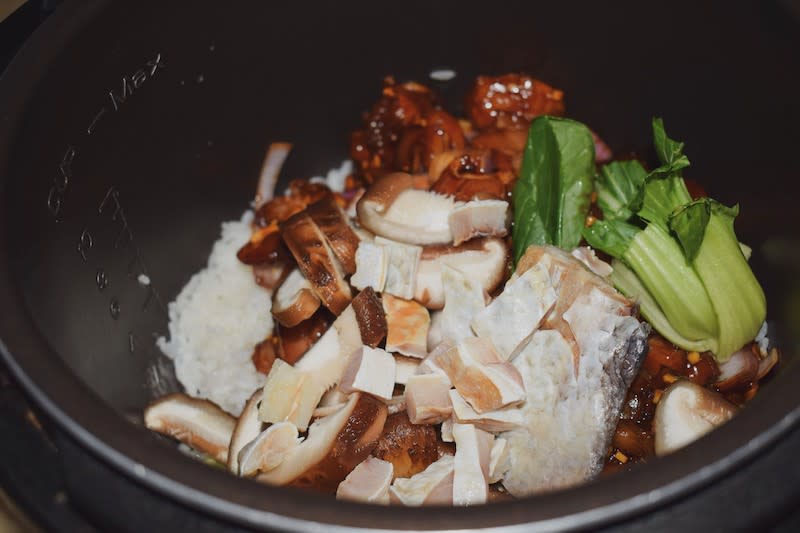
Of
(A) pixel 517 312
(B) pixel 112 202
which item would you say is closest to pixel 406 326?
(A) pixel 517 312

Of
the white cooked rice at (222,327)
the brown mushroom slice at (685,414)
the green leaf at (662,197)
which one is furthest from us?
the white cooked rice at (222,327)

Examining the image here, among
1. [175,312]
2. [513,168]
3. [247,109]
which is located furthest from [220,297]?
[513,168]

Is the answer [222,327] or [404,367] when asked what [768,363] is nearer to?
[404,367]

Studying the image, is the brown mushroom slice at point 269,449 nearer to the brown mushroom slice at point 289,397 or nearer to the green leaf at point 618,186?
the brown mushroom slice at point 289,397

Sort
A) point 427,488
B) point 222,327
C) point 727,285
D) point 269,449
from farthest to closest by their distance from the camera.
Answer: point 222,327, point 727,285, point 269,449, point 427,488

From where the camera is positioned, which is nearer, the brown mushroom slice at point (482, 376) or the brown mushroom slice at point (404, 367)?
the brown mushroom slice at point (482, 376)

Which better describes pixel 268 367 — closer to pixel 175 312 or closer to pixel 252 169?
pixel 175 312

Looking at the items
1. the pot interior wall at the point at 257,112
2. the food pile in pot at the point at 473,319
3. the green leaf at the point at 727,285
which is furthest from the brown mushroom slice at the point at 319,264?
the green leaf at the point at 727,285
